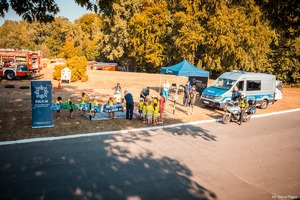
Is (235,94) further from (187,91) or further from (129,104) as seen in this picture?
(129,104)

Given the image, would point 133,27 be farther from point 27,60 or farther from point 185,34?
point 27,60

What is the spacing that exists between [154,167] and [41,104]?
6.27 meters

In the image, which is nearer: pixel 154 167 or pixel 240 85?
pixel 154 167

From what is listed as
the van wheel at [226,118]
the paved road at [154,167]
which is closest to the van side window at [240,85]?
the van wheel at [226,118]

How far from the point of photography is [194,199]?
19.6ft

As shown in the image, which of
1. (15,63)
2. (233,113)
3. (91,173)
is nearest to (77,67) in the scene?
(15,63)

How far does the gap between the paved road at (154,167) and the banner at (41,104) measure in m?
1.92

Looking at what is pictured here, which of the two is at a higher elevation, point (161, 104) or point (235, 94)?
point (235, 94)

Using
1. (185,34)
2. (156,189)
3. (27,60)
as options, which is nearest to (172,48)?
(185,34)

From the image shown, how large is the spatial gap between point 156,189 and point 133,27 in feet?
136

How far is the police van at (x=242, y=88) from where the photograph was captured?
1577 cm

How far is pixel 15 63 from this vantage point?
2450 cm

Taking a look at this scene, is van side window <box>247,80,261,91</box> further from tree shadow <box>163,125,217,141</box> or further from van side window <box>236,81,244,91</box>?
tree shadow <box>163,125,217,141</box>

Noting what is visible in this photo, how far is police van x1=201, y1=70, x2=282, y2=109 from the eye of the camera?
51.7 feet
